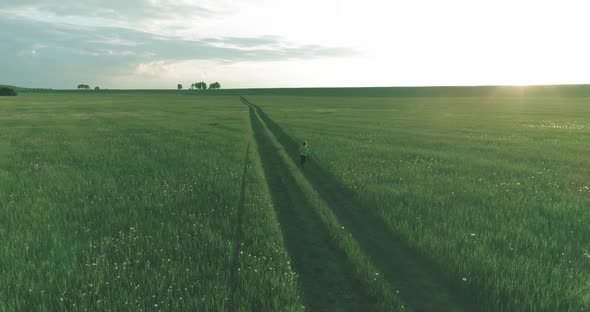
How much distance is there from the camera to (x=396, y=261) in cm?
736

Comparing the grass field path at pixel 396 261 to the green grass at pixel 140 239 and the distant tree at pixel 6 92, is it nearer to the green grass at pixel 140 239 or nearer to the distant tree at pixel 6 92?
the green grass at pixel 140 239

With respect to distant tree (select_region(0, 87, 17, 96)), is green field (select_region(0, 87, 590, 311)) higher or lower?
lower

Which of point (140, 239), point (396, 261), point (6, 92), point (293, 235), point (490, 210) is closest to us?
point (396, 261)

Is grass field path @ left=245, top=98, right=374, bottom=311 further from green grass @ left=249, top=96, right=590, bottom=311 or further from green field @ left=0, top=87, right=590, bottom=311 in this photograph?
green grass @ left=249, top=96, right=590, bottom=311

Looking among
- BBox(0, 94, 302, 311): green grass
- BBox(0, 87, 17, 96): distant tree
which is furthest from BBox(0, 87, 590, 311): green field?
BBox(0, 87, 17, 96): distant tree

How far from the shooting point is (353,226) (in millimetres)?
9258

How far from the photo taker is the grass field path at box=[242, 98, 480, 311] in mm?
6016

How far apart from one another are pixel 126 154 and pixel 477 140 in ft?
78.3

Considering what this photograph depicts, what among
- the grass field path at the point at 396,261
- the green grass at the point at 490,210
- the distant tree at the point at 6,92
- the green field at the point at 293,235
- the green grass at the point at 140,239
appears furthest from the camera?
the distant tree at the point at 6,92

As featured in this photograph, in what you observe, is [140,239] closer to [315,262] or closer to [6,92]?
[315,262]

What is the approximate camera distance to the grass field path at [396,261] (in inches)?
237

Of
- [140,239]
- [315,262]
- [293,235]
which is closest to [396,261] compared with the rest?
[315,262]

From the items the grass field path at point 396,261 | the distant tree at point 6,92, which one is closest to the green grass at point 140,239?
the grass field path at point 396,261

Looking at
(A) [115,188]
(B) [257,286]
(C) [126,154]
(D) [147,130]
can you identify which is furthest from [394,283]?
(D) [147,130]
